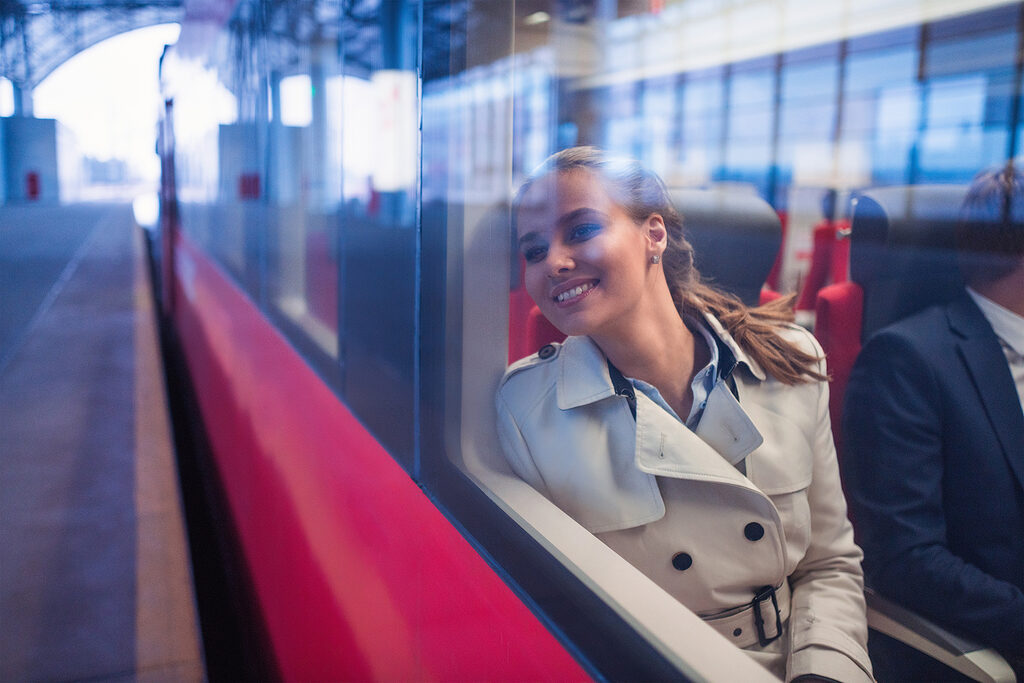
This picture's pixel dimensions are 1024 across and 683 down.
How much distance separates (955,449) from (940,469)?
0.16 ft

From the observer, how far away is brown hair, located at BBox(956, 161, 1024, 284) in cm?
108

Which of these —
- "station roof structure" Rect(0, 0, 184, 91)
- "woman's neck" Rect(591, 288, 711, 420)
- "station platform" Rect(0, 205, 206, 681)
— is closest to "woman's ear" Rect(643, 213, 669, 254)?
"woman's neck" Rect(591, 288, 711, 420)

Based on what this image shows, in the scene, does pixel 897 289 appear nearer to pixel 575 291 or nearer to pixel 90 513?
Result: pixel 575 291

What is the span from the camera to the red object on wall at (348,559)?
1.00 m

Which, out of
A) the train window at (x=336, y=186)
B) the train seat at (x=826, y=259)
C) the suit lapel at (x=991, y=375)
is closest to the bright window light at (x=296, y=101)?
the train window at (x=336, y=186)

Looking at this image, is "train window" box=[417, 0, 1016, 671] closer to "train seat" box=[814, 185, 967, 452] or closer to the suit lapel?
"train seat" box=[814, 185, 967, 452]

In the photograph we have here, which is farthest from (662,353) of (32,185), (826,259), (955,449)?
(32,185)

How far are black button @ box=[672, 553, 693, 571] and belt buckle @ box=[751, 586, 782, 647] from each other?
143 millimetres

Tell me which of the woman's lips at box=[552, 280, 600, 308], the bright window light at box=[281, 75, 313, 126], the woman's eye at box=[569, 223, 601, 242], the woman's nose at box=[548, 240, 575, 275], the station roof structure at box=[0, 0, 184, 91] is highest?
the station roof structure at box=[0, 0, 184, 91]

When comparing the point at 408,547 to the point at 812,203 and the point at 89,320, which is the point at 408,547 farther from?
the point at 89,320

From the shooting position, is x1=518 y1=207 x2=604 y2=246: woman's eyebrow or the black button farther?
the black button

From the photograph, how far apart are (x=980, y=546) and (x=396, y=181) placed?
1131 mm

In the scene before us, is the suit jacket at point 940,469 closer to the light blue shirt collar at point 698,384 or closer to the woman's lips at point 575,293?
the light blue shirt collar at point 698,384

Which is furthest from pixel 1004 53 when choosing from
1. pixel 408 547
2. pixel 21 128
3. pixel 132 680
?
pixel 21 128
